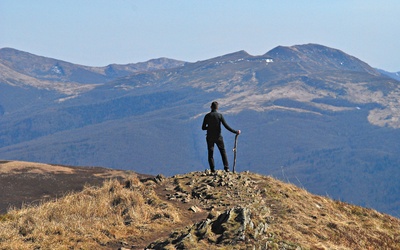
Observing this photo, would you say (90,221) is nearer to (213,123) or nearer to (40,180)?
(213,123)

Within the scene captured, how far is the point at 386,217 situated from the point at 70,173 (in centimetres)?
4857

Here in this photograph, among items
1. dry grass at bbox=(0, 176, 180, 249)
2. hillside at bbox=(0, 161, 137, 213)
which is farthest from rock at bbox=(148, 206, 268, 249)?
hillside at bbox=(0, 161, 137, 213)

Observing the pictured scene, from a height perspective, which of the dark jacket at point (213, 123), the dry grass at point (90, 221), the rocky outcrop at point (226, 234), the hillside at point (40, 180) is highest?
the dark jacket at point (213, 123)

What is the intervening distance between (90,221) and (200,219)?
303 centimetres

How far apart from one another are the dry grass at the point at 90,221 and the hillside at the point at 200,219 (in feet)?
0.08

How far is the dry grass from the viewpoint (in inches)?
472

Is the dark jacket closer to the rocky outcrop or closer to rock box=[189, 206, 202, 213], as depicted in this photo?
rock box=[189, 206, 202, 213]

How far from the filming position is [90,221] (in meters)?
13.9

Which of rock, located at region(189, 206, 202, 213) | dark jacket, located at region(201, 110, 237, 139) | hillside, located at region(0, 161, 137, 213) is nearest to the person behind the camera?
rock, located at region(189, 206, 202, 213)

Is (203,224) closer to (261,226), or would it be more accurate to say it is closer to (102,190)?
(261,226)

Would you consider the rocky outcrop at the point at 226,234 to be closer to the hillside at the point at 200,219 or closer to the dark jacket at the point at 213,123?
the hillside at the point at 200,219

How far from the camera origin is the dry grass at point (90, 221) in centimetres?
1198

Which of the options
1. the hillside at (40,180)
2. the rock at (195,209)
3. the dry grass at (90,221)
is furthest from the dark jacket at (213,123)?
the hillside at (40,180)

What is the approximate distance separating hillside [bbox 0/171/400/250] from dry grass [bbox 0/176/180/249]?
24 mm
